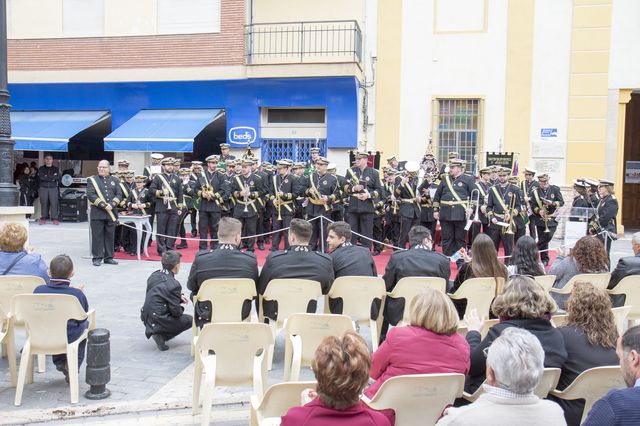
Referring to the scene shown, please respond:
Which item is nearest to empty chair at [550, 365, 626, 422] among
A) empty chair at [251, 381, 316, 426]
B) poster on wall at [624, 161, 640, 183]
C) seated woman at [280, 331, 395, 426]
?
seated woman at [280, 331, 395, 426]

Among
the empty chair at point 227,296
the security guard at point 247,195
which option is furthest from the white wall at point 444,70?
the empty chair at point 227,296

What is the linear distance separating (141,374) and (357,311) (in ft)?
6.97

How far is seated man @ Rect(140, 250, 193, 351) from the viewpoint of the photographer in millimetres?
6441

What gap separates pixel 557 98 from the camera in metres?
17.2

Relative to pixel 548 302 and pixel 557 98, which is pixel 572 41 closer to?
pixel 557 98

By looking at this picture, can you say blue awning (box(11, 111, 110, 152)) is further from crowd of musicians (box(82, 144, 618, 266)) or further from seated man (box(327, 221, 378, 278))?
seated man (box(327, 221, 378, 278))

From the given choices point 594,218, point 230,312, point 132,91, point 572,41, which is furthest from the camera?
point 132,91

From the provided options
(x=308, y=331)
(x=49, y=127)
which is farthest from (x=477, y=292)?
(x=49, y=127)

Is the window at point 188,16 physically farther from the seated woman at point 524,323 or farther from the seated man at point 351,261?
the seated woman at point 524,323

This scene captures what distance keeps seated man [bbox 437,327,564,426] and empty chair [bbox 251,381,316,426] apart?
0.84 meters

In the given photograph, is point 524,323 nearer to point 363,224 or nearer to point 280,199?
point 363,224

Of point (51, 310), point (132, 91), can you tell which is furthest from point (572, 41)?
point (51, 310)

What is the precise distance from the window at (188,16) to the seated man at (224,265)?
1350 centimetres

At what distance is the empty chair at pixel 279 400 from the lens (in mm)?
3303
